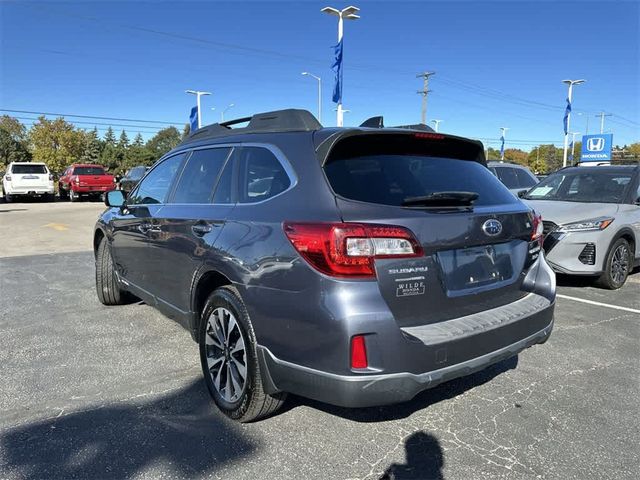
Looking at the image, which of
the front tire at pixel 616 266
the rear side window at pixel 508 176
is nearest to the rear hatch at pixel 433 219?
the front tire at pixel 616 266

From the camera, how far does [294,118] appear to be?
10.4 feet

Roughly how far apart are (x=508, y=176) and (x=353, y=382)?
10083 mm

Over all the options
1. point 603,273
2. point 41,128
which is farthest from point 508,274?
point 41,128

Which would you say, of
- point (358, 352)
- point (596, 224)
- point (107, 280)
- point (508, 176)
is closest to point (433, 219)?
point (358, 352)

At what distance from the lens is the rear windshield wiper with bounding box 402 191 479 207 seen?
265cm

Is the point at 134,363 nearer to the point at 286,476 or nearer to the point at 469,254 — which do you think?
the point at 286,476

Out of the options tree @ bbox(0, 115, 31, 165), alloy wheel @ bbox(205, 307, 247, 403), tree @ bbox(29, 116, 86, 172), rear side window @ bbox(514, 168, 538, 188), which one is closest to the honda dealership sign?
rear side window @ bbox(514, 168, 538, 188)

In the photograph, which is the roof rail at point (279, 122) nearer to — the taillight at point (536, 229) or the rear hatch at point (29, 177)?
the taillight at point (536, 229)

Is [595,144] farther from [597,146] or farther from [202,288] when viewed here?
[202,288]

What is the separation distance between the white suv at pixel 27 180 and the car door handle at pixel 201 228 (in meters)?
23.6

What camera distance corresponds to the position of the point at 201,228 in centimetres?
335

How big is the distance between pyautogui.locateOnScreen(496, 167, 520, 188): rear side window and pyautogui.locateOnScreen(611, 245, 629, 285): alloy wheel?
4.70 m

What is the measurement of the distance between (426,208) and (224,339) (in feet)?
4.82

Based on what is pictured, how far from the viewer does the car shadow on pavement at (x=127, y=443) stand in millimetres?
2578
